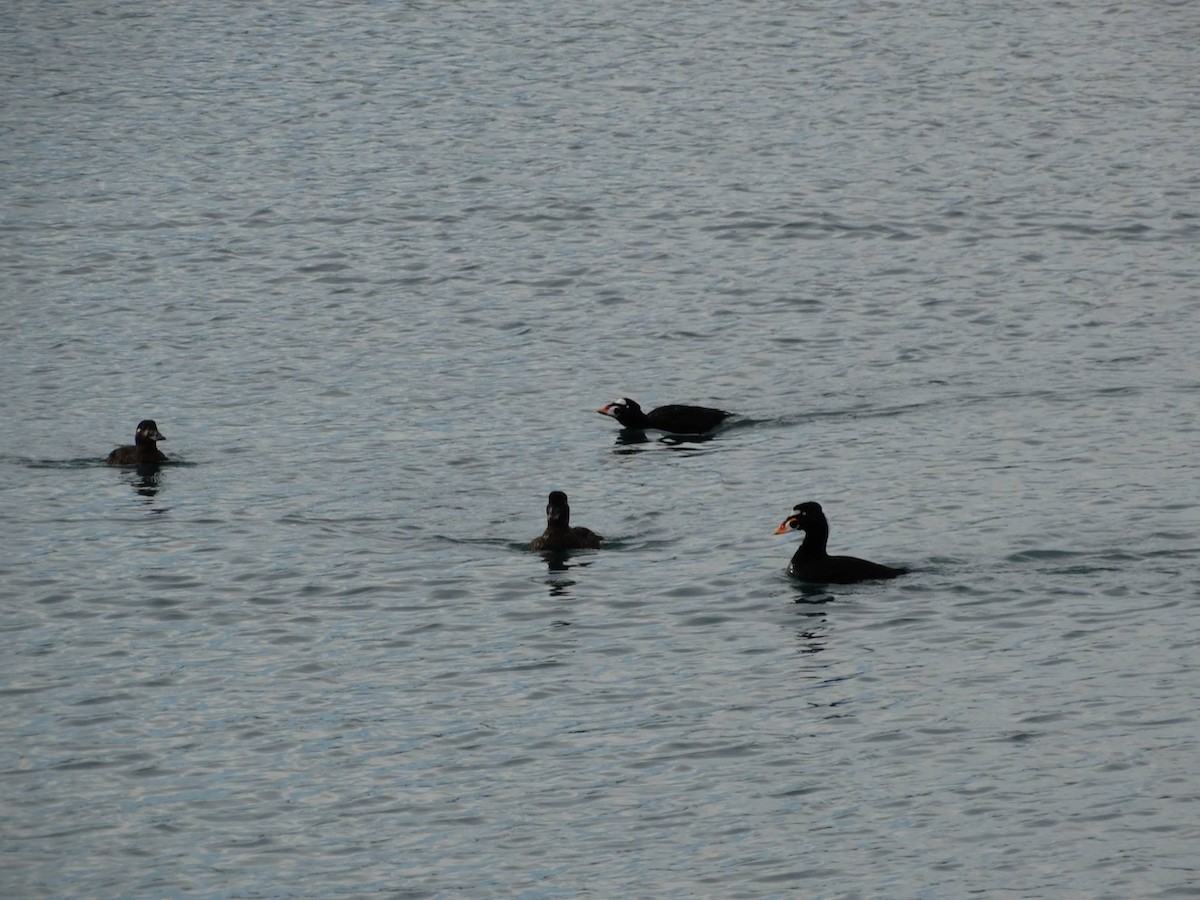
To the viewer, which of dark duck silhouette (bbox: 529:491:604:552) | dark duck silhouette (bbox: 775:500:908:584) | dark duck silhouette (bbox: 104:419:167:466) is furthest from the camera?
dark duck silhouette (bbox: 104:419:167:466)

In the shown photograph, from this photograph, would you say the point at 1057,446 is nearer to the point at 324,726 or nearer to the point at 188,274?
the point at 324,726

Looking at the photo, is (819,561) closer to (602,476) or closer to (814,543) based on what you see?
(814,543)

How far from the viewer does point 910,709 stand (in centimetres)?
1994

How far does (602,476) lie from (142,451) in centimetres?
665

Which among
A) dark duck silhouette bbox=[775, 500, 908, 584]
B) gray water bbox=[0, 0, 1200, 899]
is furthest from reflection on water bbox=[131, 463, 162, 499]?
dark duck silhouette bbox=[775, 500, 908, 584]

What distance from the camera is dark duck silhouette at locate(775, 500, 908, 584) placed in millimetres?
23609

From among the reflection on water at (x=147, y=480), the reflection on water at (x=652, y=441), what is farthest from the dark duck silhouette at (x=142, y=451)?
the reflection on water at (x=652, y=441)

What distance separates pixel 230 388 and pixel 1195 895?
21.7 metres

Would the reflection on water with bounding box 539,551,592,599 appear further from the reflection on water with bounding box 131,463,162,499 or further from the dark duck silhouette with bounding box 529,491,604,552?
the reflection on water with bounding box 131,463,162,499

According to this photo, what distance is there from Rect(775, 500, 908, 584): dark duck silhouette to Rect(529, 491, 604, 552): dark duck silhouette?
8.39 ft

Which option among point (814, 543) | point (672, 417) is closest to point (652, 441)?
point (672, 417)

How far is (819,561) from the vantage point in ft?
77.7

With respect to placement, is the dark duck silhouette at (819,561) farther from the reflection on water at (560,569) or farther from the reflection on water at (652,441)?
the reflection on water at (652,441)

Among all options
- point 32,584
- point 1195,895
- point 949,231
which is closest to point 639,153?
point 949,231
